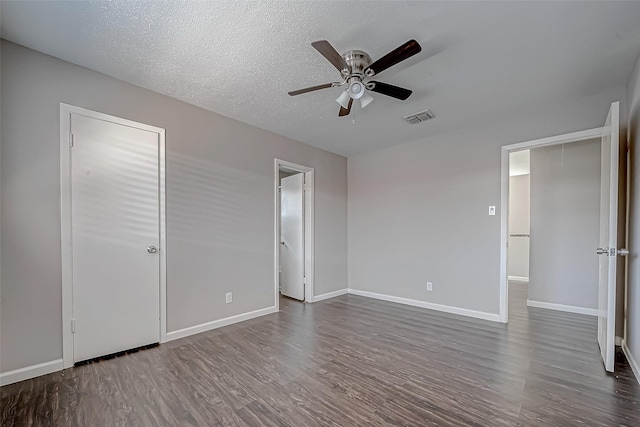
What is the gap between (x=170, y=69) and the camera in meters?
2.48

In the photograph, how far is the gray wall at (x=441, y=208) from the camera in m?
3.40

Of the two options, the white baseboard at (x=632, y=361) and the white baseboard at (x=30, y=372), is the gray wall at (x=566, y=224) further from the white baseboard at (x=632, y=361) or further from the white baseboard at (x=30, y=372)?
the white baseboard at (x=30, y=372)

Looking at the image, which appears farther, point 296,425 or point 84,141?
point 84,141

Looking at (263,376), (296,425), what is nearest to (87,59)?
(263,376)

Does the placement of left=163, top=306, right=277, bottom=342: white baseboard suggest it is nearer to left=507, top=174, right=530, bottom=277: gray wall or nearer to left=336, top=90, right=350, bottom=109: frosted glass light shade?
left=336, top=90, right=350, bottom=109: frosted glass light shade

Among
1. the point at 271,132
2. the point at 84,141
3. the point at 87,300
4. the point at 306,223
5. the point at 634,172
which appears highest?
the point at 271,132

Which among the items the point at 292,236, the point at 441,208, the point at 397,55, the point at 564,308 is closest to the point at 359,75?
the point at 397,55

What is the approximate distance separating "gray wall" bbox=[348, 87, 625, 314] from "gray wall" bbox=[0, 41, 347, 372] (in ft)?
1.73

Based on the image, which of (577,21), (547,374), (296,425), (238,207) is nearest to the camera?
(296,425)

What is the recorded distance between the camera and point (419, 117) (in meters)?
3.44

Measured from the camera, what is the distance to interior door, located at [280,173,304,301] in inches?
179

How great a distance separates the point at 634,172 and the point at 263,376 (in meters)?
3.46

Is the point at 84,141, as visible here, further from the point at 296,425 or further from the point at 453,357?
the point at 453,357

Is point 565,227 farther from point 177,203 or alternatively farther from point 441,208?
point 177,203
